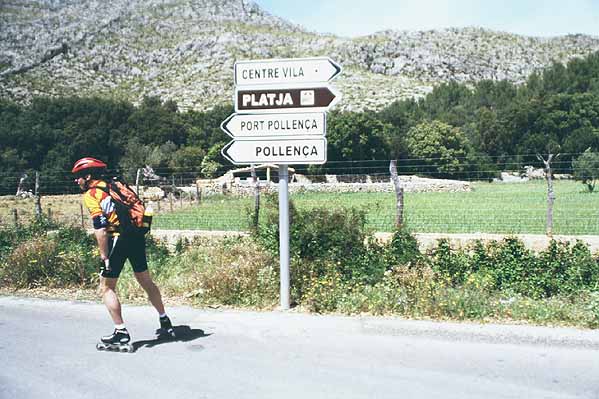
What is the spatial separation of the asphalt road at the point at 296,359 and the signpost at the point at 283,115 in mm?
1201

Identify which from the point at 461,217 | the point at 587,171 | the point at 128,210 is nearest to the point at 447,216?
the point at 461,217

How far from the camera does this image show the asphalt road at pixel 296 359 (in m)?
4.27

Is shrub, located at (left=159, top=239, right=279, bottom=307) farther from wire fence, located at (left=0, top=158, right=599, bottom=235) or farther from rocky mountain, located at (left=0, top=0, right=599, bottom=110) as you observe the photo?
rocky mountain, located at (left=0, top=0, right=599, bottom=110)

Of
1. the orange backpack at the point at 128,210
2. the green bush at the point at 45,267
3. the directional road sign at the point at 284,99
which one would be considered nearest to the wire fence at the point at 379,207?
the directional road sign at the point at 284,99

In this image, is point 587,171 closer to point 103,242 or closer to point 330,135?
point 103,242

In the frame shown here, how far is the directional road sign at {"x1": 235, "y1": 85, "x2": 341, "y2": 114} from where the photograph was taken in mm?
6398

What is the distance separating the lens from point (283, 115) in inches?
257

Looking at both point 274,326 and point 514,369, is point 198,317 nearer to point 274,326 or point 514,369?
point 274,326

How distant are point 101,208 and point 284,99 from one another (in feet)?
8.33

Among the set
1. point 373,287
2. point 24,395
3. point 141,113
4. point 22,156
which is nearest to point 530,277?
point 373,287

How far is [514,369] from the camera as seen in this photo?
4648 millimetres

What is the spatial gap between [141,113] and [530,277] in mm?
65864

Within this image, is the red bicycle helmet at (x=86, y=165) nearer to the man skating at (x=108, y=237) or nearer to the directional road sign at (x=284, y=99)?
the man skating at (x=108, y=237)

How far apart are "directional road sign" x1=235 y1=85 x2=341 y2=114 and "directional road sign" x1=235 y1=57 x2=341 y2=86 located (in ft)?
0.31
